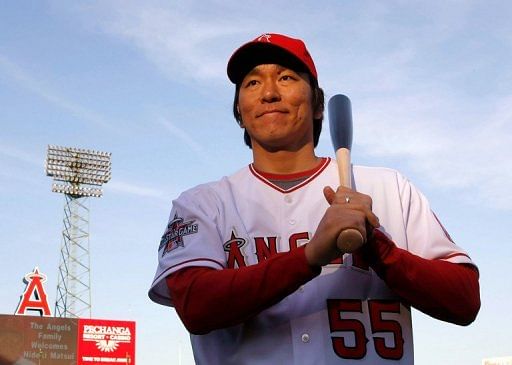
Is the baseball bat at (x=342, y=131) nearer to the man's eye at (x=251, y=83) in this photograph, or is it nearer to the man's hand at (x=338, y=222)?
the man's hand at (x=338, y=222)

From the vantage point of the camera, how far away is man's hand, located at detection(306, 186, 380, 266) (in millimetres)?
2168

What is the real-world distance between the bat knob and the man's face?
0.86 metres

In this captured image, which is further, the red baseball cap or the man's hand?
the red baseball cap

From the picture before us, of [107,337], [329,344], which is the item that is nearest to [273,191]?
[329,344]

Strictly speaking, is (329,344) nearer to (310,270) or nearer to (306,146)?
(310,270)

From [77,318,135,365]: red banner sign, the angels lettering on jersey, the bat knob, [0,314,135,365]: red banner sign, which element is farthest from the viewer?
[77,318,135,365]: red banner sign

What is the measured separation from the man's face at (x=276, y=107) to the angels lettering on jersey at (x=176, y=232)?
42cm

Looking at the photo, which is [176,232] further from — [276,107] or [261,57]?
[261,57]

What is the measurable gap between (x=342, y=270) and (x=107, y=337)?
36.1m

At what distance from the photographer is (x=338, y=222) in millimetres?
2172

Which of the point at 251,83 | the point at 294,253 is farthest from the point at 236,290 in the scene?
the point at 251,83

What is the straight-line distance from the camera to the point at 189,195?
9.83 ft

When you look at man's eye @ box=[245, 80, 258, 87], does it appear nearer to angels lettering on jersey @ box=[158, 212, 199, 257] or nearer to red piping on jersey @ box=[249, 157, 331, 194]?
red piping on jersey @ box=[249, 157, 331, 194]

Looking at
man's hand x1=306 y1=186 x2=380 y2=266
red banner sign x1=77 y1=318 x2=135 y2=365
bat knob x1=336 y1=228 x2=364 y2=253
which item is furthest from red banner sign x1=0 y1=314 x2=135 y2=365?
bat knob x1=336 y1=228 x2=364 y2=253
